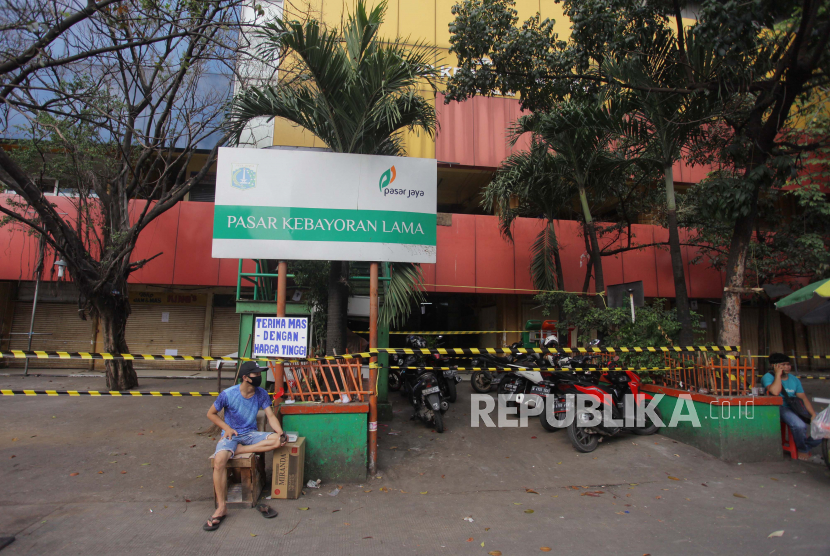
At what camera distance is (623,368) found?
23.2 ft

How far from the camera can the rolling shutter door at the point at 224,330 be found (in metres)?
14.4

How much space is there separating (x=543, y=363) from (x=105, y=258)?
29.5 ft

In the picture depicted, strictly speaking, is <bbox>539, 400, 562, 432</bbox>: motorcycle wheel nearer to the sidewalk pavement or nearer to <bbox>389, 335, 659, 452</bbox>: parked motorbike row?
→ <bbox>389, 335, 659, 452</bbox>: parked motorbike row

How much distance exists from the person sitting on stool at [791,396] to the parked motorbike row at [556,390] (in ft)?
5.25

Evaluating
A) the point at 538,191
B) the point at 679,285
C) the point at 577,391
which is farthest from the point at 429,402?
the point at 538,191

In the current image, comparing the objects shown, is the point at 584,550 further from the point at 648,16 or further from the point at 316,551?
the point at 648,16

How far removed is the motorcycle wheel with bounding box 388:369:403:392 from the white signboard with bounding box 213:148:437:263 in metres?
4.43

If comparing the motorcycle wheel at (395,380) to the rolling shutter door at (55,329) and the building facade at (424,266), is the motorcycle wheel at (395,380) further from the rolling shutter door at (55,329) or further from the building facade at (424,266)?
the rolling shutter door at (55,329)

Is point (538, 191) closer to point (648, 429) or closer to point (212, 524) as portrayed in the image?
point (648, 429)

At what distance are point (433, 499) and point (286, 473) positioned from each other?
1531 mm

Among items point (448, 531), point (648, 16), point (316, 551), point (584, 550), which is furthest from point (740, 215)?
point (316, 551)

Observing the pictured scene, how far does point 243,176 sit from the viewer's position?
18.9 feet

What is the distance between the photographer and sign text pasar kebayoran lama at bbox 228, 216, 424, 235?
5.72 metres

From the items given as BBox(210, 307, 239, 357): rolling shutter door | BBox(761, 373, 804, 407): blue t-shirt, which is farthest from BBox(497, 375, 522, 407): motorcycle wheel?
BBox(210, 307, 239, 357): rolling shutter door
